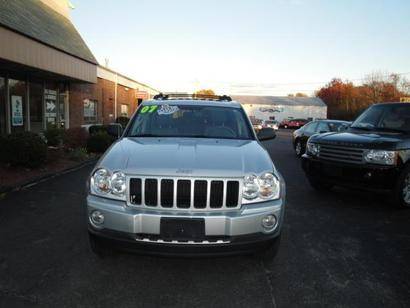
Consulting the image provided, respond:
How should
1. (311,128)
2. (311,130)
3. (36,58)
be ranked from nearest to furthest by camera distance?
1. (36,58)
2. (311,130)
3. (311,128)

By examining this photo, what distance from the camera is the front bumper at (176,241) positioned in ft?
11.3

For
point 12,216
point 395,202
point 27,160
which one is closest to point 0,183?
point 27,160

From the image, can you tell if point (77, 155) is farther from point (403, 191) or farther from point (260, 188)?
point (260, 188)

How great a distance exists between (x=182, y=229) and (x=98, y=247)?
3.38ft

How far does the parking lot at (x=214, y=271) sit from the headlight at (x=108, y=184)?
0.80 metres

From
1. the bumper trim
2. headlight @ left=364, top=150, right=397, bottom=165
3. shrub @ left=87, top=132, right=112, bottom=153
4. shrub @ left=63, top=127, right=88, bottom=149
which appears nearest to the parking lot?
the bumper trim

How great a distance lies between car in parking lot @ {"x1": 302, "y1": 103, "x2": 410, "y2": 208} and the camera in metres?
6.50

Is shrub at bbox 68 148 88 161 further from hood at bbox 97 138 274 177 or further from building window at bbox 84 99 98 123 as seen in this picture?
building window at bbox 84 99 98 123

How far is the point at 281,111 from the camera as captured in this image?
7056cm

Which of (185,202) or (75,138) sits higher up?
(185,202)

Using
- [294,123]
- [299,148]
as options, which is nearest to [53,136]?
[299,148]

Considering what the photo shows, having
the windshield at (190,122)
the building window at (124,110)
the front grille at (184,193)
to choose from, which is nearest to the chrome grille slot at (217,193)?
the front grille at (184,193)

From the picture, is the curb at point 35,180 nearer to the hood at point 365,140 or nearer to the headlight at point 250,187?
the headlight at point 250,187

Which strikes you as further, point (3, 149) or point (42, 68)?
point (42, 68)
